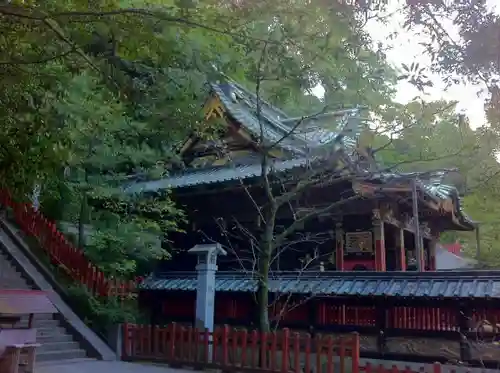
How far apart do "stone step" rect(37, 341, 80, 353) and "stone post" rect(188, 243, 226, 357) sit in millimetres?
2711

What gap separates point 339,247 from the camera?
14.3 metres

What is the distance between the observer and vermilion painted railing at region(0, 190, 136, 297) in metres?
13.1

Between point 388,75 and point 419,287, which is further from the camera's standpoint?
point 419,287

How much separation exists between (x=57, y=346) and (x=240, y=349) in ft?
12.6

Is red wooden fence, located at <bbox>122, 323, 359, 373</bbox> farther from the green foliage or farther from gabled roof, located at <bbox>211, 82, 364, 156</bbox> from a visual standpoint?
gabled roof, located at <bbox>211, 82, 364, 156</bbox>

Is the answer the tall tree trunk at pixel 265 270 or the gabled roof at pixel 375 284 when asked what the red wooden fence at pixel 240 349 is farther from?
the gabled roof at pixel 375 284

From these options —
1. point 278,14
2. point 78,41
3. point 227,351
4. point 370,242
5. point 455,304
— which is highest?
point 278,14

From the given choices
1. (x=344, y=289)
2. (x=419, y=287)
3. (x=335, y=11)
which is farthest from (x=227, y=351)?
(x=335, y=11)

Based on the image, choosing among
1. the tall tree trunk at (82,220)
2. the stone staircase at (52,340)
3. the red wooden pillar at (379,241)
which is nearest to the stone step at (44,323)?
the stone staircase at (52,340)

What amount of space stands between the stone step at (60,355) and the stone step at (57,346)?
0.10 metres

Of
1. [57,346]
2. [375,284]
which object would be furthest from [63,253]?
[375,284]

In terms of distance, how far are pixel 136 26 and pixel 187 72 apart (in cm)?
226

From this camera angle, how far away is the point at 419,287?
11008 millimetres

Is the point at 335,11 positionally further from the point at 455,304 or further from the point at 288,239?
the point at 288,239
